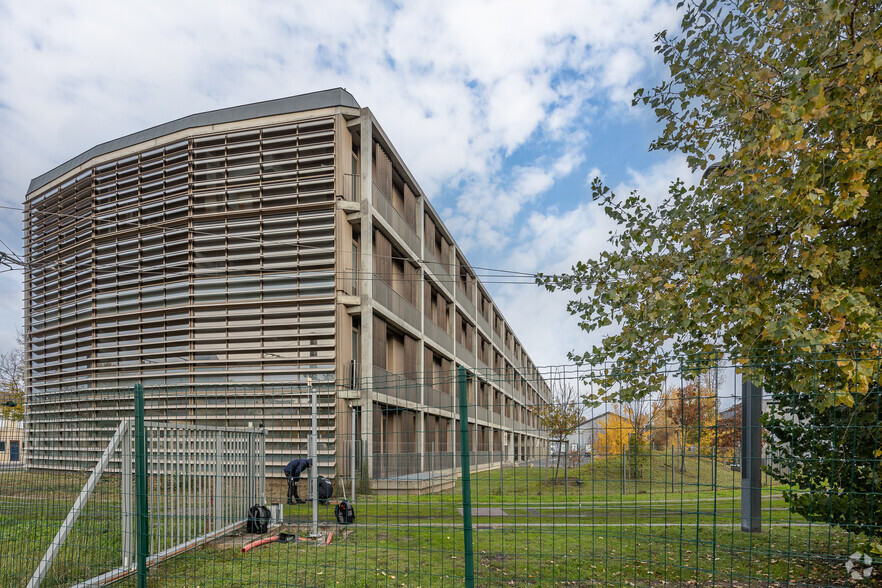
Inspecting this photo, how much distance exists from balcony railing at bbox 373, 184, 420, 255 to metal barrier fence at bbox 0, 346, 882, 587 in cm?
1269

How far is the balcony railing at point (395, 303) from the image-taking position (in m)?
20.9

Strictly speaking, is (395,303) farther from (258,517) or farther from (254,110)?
(258,517)

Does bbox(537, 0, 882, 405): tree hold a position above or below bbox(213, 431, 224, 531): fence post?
above

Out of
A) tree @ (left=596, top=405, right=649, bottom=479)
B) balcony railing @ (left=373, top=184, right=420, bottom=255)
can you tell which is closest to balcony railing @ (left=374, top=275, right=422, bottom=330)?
balcony railing @ (left=373, top=184, right=420, bottom=255)

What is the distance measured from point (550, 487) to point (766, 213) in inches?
170

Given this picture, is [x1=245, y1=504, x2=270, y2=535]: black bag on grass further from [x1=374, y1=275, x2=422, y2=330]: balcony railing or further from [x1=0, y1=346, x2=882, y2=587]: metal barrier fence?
[x1=374, y1=275, x2=422, y2=330]: balcony railing

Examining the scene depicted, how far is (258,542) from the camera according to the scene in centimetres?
→ 827

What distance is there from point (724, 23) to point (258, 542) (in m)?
9.10

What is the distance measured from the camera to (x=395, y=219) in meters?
23.8

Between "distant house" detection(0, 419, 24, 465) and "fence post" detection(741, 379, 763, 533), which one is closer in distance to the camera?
"distant house" detection(0, 419, 24, 465)

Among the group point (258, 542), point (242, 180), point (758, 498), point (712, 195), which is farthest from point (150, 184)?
point (758, 498)

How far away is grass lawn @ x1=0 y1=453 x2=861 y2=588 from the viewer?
592cm

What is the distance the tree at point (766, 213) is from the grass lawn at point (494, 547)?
1081mm

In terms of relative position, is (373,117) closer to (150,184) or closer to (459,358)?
(150,184)
